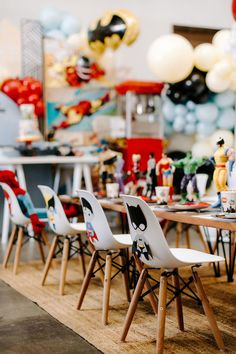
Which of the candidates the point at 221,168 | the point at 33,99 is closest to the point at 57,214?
the point at 221,168

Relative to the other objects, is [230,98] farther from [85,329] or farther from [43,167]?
[85,329]

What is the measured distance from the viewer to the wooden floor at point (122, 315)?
10.2 ft

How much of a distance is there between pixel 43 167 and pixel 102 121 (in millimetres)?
1205

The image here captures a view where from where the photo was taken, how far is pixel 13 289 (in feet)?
14.8

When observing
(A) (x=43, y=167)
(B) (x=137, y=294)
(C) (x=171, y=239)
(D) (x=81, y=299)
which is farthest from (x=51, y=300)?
(A) (x=43, y=167)

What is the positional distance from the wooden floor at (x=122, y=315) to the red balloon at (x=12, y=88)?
126 inches

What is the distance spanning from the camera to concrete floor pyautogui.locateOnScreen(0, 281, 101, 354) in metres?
3.08

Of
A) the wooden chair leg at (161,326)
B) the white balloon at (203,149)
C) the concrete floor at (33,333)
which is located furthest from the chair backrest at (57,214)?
the white balloon at (203,149)

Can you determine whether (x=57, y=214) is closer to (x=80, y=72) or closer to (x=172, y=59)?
(x=172, y=59)

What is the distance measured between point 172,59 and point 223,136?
1298 millimetres

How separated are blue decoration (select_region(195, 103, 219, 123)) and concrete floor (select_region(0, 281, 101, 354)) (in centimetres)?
451

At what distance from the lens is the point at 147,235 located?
290 centimetres

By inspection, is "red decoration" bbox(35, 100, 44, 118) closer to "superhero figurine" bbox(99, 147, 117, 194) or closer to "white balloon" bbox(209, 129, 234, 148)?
"white balloon" bbox(209, 129, 234, 148)

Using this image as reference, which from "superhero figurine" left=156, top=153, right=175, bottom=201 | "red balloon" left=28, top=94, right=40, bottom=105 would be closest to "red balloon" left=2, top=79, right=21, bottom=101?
"red balloon" left=28, top=94, right=40, bottom=105
